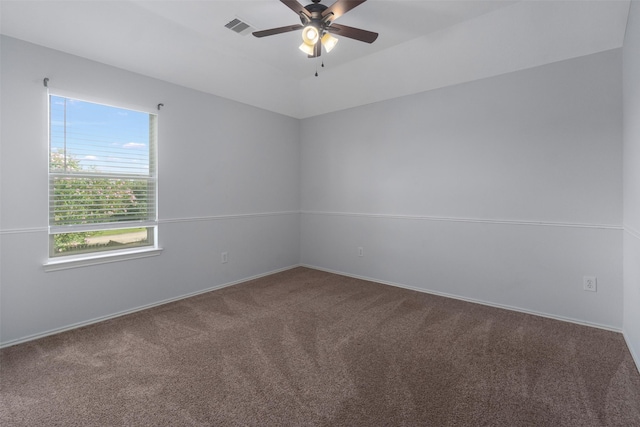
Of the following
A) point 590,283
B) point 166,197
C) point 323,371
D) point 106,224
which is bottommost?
point 323,371

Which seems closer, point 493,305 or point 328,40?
point 328,40

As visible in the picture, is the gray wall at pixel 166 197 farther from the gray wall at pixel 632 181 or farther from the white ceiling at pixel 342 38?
the gray wall at pixel 632 181

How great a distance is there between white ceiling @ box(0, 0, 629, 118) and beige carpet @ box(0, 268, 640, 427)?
2.56 meters

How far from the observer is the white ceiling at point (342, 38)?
242 cm

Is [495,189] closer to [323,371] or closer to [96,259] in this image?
[323,371]

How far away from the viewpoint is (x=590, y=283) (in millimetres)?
2764

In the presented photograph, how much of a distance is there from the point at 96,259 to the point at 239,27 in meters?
2.63

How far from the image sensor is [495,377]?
200 cm

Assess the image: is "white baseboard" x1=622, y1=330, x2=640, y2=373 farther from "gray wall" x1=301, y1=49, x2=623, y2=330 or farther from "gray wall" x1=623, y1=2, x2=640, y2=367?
"gray wall" x1=301, y1=49, x2=623, y2=330

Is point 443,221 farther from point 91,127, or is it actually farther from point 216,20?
point 91,127

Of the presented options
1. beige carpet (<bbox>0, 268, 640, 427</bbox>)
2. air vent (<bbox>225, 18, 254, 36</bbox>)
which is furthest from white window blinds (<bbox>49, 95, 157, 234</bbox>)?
air vent (<bbox>225, 18, 254, 36</bbox>)

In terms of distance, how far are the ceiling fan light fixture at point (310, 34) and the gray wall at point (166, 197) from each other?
1.83 metres

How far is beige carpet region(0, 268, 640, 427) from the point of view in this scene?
165 centimetres

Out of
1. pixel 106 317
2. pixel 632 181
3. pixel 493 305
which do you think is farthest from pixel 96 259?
pixel 632 181
